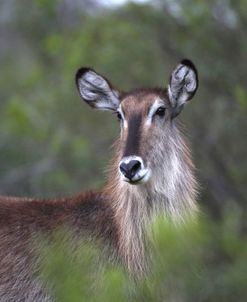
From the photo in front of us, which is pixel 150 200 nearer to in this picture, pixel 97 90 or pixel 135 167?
pixel 135 167

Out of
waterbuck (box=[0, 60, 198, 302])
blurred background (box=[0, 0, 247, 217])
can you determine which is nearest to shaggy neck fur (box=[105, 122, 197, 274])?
waterbuck (box=[0, 60, 198, 302])

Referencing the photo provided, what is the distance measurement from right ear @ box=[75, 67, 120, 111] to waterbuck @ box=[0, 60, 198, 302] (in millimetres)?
147

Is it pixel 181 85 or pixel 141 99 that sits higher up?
pixel 181 85

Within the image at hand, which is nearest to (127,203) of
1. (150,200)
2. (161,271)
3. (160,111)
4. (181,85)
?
(150,200)

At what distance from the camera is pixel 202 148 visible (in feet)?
60.0

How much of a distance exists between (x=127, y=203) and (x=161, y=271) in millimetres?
2249

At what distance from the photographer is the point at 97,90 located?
34.1 feet

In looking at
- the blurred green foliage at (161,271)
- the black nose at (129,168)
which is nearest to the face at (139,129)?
the black nose at (129,168)

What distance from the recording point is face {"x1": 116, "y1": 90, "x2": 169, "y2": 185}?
30.5ft

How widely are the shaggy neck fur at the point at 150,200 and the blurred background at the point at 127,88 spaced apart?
5.57 meters

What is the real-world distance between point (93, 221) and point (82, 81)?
116cm

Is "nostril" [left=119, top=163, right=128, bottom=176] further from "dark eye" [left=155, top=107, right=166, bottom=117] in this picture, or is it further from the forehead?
"dark eye" [left=155, top=107, right=166, bottom=117]

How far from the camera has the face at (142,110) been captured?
30.9 feet

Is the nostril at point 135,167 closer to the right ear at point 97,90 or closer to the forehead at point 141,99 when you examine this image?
the forehead at point 141,99
